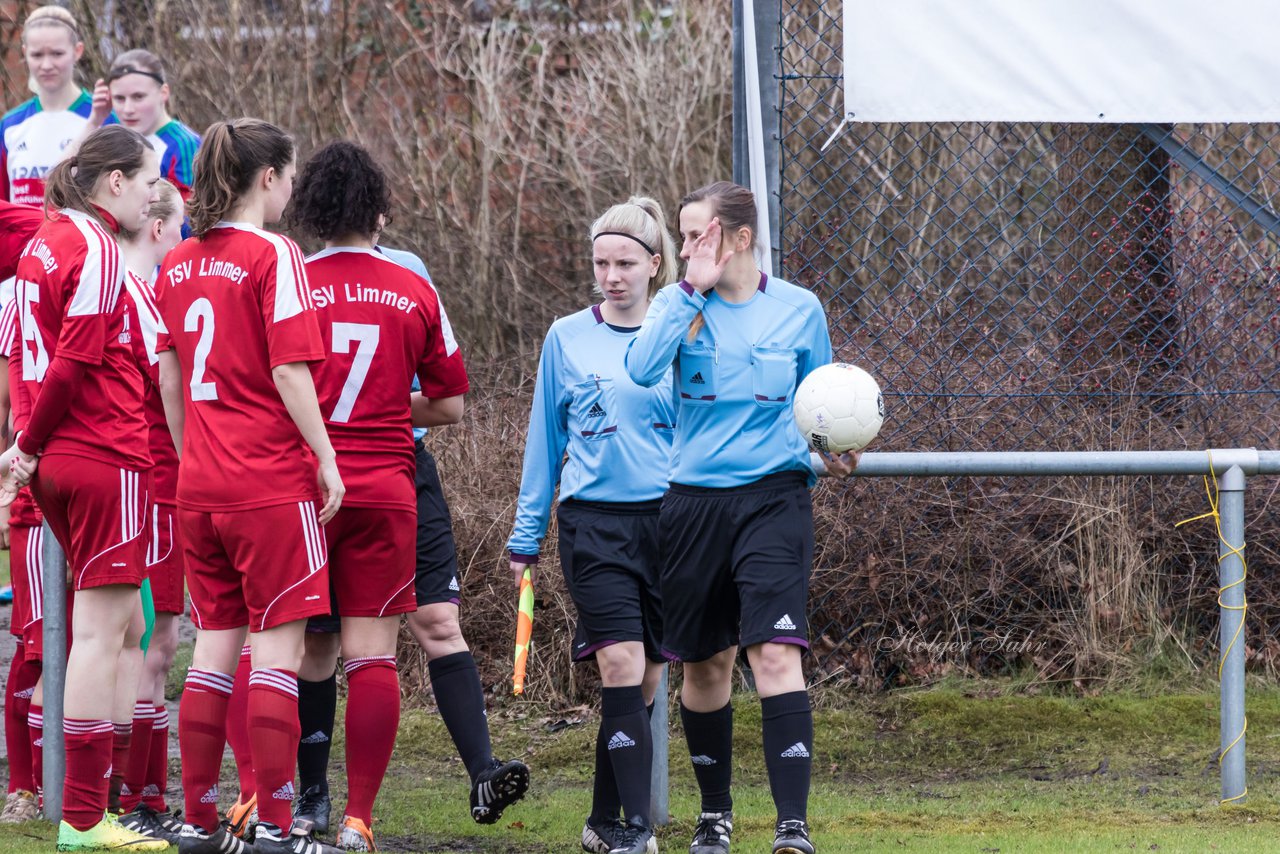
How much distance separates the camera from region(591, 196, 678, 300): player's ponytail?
4754mm

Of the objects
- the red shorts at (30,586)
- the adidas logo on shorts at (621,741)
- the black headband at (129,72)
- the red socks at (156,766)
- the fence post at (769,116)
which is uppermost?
the black headband at (129,72)

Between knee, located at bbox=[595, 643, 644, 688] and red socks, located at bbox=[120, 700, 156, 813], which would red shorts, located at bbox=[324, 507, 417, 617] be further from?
red socks, located at bbox=[120, 700, 156, 813]

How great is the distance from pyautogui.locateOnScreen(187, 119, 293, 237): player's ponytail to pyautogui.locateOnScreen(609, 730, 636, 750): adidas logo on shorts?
1.87 m

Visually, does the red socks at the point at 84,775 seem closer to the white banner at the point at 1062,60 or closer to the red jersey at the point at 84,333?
the red jersey at the point at 84,333

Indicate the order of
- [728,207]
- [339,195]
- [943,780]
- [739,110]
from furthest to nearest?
[739,110], [943,780], [339,195], [728,207]

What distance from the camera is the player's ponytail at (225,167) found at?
4.14 meters

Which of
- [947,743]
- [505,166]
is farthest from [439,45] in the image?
[947,743]

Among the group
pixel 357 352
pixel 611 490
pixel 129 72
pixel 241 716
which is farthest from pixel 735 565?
pixel 129 72

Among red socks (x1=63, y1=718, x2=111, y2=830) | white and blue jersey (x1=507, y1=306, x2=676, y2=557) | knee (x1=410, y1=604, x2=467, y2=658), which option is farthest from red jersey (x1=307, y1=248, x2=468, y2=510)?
red socks (x1=63, y1=718, x2=111, y2=830)

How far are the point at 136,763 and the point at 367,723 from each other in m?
0.84

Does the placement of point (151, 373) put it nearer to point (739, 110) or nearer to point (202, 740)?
point (202, 740)

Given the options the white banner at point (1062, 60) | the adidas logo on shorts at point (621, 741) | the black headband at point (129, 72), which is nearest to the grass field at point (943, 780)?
the adidas logo on shorts at point (621, 741)

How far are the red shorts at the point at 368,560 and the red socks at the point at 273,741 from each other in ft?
1.30

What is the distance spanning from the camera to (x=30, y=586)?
16.4 feet
